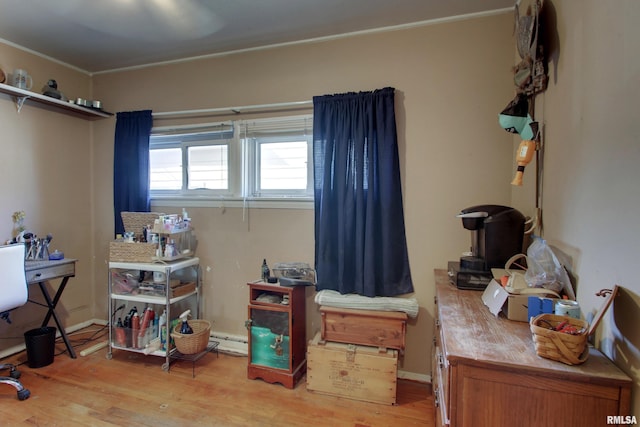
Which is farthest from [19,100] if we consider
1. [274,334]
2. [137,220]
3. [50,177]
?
[274,334]

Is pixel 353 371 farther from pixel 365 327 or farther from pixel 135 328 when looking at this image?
pixel 135 328

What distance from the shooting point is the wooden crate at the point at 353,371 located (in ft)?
6.85

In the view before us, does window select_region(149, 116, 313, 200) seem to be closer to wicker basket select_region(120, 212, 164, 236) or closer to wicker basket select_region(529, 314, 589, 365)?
wicker basket select_region(120, 212, 164, 236)

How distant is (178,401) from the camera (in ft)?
6.93

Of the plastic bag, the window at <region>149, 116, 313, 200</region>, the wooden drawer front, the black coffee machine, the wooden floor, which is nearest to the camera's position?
the plastic bag

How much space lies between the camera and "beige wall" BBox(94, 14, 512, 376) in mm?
2174

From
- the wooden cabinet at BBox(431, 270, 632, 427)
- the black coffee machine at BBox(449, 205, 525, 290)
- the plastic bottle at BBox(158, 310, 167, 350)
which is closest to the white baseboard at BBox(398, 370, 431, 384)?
the black coffee machine at BBox(449, 205, 525, 290)

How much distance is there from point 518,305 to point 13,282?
9.46 ft

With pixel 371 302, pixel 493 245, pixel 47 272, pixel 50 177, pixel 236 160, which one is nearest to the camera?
pixel 493 245

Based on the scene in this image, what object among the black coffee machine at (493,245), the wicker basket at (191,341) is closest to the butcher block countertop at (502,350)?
the black coffee machine at (493,245)

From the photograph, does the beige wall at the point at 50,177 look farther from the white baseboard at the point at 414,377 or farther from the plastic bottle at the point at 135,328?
the white baseboard at the point at 414,377

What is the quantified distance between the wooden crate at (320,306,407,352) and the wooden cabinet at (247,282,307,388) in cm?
24

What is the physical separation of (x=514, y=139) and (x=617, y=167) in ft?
3.93

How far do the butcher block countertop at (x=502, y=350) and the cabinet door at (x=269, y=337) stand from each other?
1282 mm
